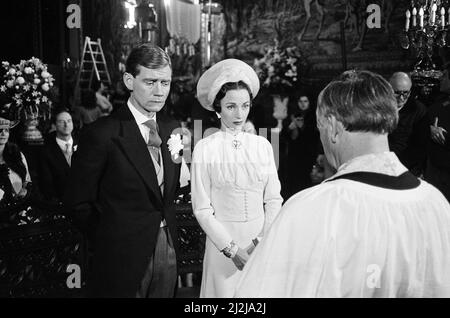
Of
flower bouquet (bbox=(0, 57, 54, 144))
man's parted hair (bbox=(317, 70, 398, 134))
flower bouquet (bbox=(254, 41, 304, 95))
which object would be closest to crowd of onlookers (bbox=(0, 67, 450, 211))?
flower bouquet (bbox=(0, 57, 54, 144))

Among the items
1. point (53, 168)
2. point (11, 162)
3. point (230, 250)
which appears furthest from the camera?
point (53, 168)

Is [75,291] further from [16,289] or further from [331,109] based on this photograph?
[331,109]

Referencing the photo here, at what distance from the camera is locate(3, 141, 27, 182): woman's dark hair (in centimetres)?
462

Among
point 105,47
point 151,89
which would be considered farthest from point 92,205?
point 105,47

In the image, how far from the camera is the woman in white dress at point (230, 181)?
2893 millimetres

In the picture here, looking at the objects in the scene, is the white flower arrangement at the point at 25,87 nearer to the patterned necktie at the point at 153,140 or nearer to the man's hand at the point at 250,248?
the patterned necktie at the point at 153,140

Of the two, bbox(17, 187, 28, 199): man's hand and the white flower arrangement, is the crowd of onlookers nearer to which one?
bbox(17, 187, 28, 199): man's hand

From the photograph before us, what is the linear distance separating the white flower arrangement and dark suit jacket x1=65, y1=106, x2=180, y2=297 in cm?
414

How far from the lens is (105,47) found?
13.8m

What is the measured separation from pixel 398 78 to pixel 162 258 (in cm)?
329

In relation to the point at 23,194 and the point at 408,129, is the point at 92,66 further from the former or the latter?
the point at 23,194

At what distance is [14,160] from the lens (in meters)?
4.64

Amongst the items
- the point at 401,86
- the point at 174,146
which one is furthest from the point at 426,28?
the point at 174,146

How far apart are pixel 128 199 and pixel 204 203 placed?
0.46 metres
